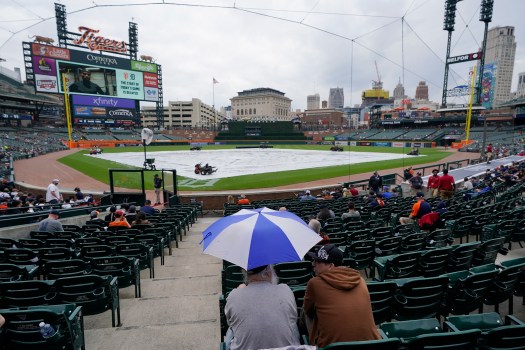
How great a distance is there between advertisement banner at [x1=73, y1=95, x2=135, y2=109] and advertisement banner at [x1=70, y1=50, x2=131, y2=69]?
26.8 feet

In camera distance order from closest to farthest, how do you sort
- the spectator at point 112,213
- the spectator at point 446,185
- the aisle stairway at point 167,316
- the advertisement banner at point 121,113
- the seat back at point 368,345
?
the seat back at point 368,345 → the aisle stairway at point 167,316 → the spectator at point 112,213 → the spectator at point 446,185 → the advertisement banner at point 121,113

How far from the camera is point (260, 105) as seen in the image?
184625 mm

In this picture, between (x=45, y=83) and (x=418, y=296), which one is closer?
(x=418, y=296)

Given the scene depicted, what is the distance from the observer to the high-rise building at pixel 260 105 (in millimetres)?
182250

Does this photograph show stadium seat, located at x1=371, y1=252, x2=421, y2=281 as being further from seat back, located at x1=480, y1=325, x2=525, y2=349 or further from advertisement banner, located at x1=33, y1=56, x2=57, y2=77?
advertisement banner, located at x1=33, y1=56, x2=57, y2=77

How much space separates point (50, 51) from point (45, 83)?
7.53m

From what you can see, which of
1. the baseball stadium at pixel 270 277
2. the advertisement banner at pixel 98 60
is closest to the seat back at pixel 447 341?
the baseball stadium at pixel 270 277

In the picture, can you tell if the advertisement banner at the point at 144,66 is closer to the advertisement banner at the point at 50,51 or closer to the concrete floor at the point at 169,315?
the advertisement banner at the point at 50,51

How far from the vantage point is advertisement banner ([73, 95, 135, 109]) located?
236 ft

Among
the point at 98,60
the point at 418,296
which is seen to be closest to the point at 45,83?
the point at 98,60

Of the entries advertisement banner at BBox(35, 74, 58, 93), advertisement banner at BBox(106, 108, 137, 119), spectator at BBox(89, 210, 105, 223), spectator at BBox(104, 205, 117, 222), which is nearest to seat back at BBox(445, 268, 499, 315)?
spectator at BBox(104, 205, 117, 222)

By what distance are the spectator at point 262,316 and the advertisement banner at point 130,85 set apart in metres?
86.5

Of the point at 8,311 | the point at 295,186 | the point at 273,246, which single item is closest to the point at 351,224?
the point at 273,246

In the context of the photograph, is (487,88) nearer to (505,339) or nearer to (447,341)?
(505,339)
